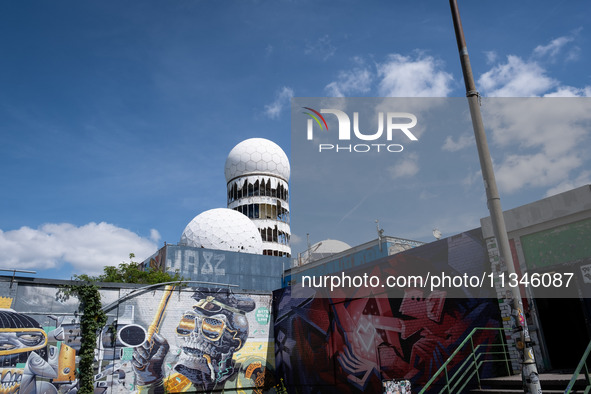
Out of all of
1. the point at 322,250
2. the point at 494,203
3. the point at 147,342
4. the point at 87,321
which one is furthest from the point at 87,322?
the point at 322,250

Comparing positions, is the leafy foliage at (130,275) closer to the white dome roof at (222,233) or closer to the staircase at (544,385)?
the white dome roof at (222,233)

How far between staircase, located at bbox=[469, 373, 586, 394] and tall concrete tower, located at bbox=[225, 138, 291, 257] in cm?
3960

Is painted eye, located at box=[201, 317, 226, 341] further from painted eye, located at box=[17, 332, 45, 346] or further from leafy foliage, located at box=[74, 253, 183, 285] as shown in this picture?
leafy foliage, located at box=[74, 253, 183, 285]

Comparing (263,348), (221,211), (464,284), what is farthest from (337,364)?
(221,211)

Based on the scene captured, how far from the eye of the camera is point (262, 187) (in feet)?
162

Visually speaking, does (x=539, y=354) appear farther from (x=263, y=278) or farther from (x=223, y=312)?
(x=263, y=278)

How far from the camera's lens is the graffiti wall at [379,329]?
13070 mm

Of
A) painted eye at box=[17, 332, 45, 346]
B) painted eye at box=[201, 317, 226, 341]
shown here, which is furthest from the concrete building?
painted eye at box=[17, 332, 45, 346]

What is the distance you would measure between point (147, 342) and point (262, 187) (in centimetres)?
3155

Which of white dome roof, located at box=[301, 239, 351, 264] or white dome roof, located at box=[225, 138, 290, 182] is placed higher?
white dome roof, located at box=[225, 138, 290, 182]

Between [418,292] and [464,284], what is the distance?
187cm

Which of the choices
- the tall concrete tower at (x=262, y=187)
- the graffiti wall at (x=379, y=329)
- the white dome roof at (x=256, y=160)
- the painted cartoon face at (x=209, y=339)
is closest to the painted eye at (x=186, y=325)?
the painted cartoon face at (x=209, y=339)

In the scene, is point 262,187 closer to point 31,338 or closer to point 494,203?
point 31,338

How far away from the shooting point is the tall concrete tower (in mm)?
48969
